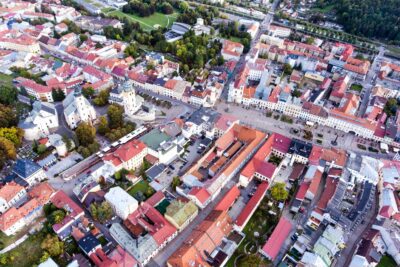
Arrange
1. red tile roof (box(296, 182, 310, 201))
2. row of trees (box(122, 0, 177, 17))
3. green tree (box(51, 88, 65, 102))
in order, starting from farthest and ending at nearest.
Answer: row of trees (box(122, 0, 177, 17)), green tree (box(51, 88, 65, 102)), red tile roof (box(296, 182, 310, 201))

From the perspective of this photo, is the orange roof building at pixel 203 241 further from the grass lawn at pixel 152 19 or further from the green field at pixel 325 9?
the green field at pixel 325 9

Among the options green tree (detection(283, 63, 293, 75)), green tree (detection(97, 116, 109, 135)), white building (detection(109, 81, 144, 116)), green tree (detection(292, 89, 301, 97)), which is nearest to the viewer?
green tree (detection(97, 116, 109, 135))

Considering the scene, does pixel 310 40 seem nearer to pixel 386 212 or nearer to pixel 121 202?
pixel 386 212

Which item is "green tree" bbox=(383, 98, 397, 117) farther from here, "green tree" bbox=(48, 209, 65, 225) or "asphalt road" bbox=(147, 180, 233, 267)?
"green tree" bbox=(48, 209, 65, 225)

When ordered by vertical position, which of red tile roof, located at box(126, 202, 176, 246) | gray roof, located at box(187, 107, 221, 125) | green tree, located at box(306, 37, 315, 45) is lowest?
red tile roof, located at box(126, 202, 176, 246)

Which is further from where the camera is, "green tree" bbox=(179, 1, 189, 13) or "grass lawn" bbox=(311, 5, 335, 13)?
"grass lawn" bbox=(311, 5, 335, 13)

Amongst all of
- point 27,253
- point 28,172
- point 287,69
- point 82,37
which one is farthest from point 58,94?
point 287,69

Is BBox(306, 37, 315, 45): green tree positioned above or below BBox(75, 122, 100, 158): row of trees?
above

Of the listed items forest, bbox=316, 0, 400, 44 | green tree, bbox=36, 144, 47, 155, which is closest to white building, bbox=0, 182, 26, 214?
green tree, bbox=36, 144, 47, 155
